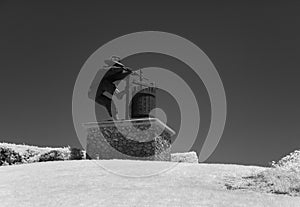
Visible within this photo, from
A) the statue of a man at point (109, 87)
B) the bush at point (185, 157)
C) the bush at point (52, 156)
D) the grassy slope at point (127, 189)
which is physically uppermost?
the statue of a man at point (109, 87)

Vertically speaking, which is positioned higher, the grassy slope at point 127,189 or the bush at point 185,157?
the bush at point 185,157

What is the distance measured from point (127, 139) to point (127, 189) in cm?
1395

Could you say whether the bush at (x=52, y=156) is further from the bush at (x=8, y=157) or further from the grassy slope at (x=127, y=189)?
the grassy slope at (x=127, y=189)

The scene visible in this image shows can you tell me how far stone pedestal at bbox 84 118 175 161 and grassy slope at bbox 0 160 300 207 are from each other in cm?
864

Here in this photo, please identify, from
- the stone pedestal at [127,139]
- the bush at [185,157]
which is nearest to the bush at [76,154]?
the stone pedestal at [127,139]

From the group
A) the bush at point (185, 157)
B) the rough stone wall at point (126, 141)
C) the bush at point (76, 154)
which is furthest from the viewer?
the bush at point (185, 157)

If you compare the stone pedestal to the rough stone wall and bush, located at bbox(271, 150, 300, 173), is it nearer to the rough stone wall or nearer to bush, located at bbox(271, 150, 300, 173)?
the rough stone wall

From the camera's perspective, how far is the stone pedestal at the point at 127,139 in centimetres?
2500

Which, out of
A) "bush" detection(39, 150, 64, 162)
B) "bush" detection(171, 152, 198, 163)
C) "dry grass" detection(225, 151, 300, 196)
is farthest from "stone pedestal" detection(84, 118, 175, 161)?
"dry grass" detection(225, 151, 300, 196)

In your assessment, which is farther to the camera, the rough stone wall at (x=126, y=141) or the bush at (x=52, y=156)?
the bush at (x=52, y=156)

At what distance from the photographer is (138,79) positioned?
27.5 metres

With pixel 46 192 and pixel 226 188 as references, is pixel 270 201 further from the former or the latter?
pixel 46 192

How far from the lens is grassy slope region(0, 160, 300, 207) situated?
32.9ft

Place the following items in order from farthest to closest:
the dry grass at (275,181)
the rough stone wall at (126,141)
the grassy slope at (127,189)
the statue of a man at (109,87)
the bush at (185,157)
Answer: the bush at (185,157), the statue of a man at (109,87), the rough stone wall at (126,141), the dry grass at (275,181), the grassy slope at (127,189)
